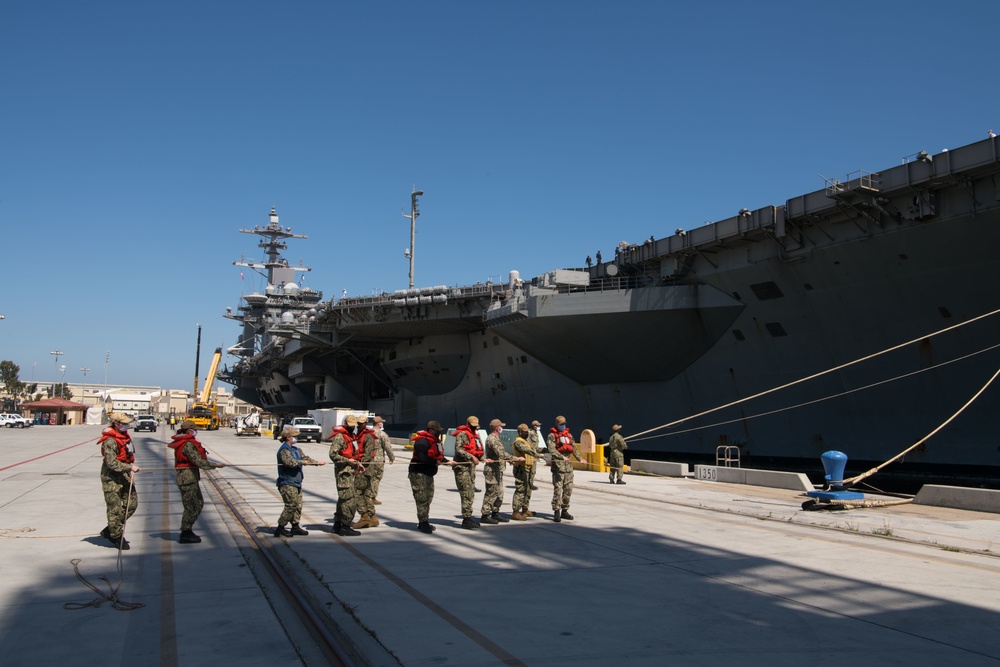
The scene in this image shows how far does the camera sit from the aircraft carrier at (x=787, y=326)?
1794cm

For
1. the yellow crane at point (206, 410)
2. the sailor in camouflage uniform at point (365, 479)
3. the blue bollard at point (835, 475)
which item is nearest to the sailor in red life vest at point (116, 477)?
the sailor in camouflage uniform at point (365, 479)

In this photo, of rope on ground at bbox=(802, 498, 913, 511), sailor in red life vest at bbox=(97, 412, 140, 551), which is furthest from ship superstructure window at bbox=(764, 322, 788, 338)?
sailor in red life vest at bbox=(97, 412, 140, 551)

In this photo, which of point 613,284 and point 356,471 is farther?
point 613,284

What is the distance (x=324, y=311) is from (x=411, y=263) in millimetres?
5977

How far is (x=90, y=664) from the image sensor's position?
4.44 meters

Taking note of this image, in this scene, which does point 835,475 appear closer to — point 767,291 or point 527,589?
point 527,589

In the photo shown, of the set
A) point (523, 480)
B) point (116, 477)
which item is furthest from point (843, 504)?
point (116, 477)

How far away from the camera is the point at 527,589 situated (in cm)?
643

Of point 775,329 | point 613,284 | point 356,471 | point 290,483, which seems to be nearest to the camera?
point 290,483

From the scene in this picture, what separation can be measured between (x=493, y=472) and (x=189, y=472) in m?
4.03

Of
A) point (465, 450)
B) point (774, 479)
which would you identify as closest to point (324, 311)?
point (774, 479)

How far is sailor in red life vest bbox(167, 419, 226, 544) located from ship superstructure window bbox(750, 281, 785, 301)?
712 inches

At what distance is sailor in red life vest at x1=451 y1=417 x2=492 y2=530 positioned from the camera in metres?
9.95

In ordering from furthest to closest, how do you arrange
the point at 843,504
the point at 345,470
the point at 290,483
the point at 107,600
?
1. the point at 843,504
2. the point at 345,470
3. the point at 290,483
4. the point at 107,600
